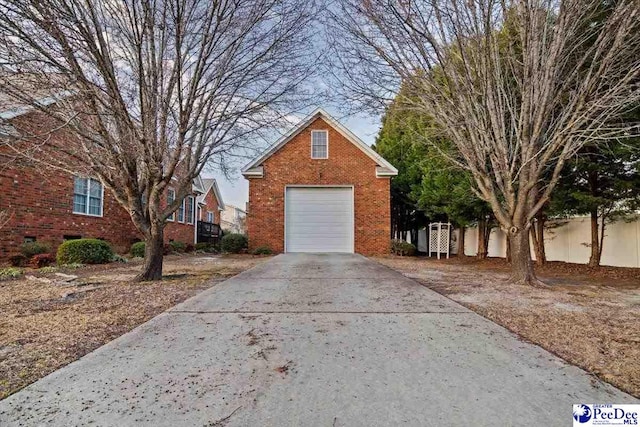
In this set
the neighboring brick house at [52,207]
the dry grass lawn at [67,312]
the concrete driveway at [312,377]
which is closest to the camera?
the concrete driveway at [312,377]

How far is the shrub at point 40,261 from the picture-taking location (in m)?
10.0

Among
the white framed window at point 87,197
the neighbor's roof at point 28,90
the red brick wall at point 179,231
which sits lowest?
the red brick wall at point 179,231

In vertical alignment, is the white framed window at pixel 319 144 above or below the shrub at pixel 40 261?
above

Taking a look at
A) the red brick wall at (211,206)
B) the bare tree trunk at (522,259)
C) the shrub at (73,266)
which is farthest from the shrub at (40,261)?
the red brick wall at (211,206)

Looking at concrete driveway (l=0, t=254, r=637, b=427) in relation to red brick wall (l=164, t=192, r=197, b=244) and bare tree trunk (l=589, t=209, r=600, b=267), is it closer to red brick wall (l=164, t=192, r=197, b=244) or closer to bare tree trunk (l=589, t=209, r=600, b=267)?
bare tree trunk (l=589, t=209, r=600, b=267)

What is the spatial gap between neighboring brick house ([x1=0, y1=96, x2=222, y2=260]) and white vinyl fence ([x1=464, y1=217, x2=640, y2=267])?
13.1 m

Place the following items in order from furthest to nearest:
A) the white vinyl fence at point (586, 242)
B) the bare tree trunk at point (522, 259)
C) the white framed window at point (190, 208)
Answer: the white framed window at point (190, 208), the white vinyl fence at point (586, 242), the bare tree trunk at point (522, 259)

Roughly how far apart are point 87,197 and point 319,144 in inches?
342

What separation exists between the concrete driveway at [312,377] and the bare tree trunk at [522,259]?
129 inches

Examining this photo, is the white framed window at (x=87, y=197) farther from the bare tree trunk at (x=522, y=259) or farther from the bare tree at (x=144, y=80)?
the bare tree trunk at (x=522, y=259)

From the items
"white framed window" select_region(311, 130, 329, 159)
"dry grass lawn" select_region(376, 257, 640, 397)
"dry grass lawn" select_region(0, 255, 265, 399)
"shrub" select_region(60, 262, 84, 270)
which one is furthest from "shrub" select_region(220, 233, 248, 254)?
"dry grass lawn" select_region(376, 257, 640, 397)

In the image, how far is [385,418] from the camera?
7.59 ft

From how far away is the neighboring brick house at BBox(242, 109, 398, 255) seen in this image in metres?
15.7

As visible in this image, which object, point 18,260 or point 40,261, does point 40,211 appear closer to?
point 18,260
